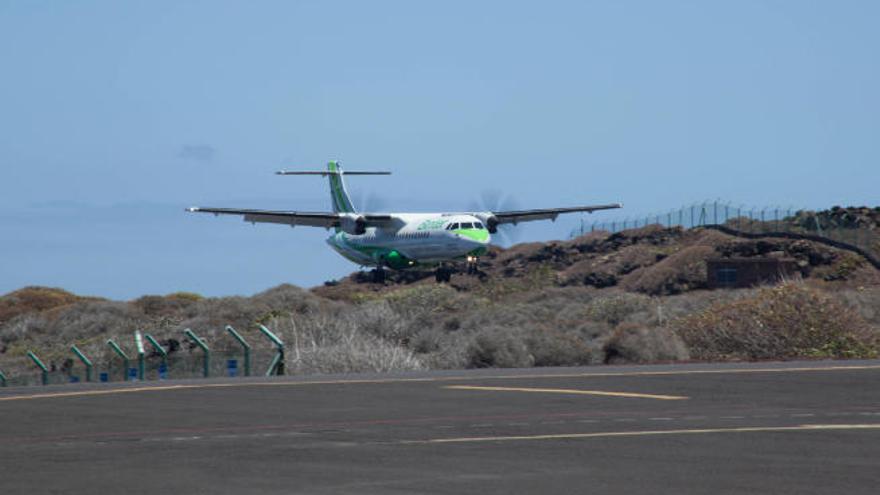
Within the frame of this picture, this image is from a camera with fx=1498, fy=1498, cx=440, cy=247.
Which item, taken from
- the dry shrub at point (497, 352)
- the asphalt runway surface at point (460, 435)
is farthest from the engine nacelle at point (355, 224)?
the asphalt runway surface at point (460, 435)

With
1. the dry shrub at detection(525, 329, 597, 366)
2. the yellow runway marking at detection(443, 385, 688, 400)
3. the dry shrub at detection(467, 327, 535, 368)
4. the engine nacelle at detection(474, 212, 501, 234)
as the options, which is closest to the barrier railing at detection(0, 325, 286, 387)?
the dry shrub at detection(467, 327, 535, 368)

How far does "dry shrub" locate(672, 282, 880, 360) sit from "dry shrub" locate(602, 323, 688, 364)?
2.19 feet

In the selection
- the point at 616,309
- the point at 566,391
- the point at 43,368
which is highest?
the point at 566,391

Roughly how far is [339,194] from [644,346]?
58.0m

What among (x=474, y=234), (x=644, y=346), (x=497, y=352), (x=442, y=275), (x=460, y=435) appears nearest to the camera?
(x=460, y=435)

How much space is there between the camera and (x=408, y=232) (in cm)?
7100

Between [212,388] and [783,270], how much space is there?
65997 millimetres

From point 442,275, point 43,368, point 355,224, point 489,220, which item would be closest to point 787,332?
point 43,368

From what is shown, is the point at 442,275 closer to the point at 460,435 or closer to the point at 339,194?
the point at 339,194

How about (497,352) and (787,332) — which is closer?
(787,332)

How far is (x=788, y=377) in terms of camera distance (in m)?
21.8

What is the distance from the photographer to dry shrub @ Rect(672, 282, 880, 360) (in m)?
32.0

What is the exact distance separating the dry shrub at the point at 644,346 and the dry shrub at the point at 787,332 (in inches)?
26.3

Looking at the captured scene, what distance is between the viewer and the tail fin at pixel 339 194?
8869 cm
